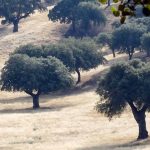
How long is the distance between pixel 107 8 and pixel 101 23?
12.8m

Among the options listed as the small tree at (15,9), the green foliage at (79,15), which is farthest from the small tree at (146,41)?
the small tree at (15,9)

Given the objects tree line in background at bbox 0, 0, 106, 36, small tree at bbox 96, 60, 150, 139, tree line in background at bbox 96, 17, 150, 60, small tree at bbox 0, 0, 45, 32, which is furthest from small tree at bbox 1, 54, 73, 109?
small tree at bbox 0, 0, 45, 32

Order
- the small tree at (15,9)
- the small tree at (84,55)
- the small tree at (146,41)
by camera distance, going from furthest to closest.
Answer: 1. the small tree at (15,9)
2. the small tree at (146,41)
3. the small tree at (84,55)

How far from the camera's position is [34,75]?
7900cm

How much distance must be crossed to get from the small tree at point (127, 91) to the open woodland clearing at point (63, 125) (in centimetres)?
273

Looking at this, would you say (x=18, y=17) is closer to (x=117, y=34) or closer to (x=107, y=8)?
(x=107, y=8)

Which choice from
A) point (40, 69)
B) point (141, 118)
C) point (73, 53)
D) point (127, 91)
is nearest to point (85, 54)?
point (73, 53)

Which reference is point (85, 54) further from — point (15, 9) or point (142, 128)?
point (142, 128)

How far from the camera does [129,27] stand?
106 meters

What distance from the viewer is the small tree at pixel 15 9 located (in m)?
131

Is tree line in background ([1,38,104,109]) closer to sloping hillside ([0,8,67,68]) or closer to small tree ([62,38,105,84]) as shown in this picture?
small tree ([62,38,105,84])

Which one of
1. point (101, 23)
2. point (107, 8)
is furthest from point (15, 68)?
point (107, 8)

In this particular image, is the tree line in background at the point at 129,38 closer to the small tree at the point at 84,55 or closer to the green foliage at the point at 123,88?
the small tree at the point at 84,55

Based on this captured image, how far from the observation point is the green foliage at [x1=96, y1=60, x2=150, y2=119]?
4797cm
